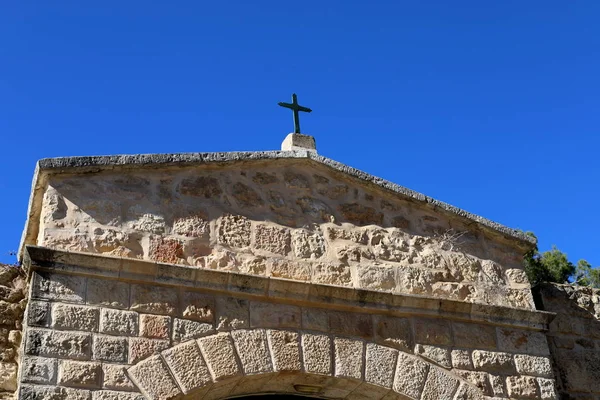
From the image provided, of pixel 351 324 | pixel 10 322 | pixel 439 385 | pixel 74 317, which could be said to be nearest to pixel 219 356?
pixel 74 317

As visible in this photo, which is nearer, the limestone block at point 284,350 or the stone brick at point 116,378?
the stone brick at point 116,378

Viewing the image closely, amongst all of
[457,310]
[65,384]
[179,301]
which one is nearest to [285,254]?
[179,301]

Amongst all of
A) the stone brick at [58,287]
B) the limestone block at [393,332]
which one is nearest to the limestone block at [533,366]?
the limestone block at [393,332]

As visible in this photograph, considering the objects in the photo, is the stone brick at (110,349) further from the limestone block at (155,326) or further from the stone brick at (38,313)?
the stone brick at (38,313)

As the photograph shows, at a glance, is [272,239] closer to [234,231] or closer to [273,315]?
[234,231]

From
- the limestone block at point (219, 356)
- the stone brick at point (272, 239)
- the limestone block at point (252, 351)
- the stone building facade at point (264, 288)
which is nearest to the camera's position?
the stone building facade at point (264, 288)

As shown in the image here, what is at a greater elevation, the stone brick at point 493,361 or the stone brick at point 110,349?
the stone brick at point 493,361

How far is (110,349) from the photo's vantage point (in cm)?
502

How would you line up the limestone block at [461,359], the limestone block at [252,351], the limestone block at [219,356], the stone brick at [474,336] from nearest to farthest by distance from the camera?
the limestone block at [219,356]
the limestone block at [252,351]
the limestone block at [461,359]
the stone brick at [474,336]

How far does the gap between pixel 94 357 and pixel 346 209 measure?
2.29 meters

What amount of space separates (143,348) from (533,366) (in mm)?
2919

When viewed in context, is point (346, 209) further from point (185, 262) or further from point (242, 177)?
point (185, 262)

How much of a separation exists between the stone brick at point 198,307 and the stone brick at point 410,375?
4.48ft

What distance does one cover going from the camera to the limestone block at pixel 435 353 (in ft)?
19.5
